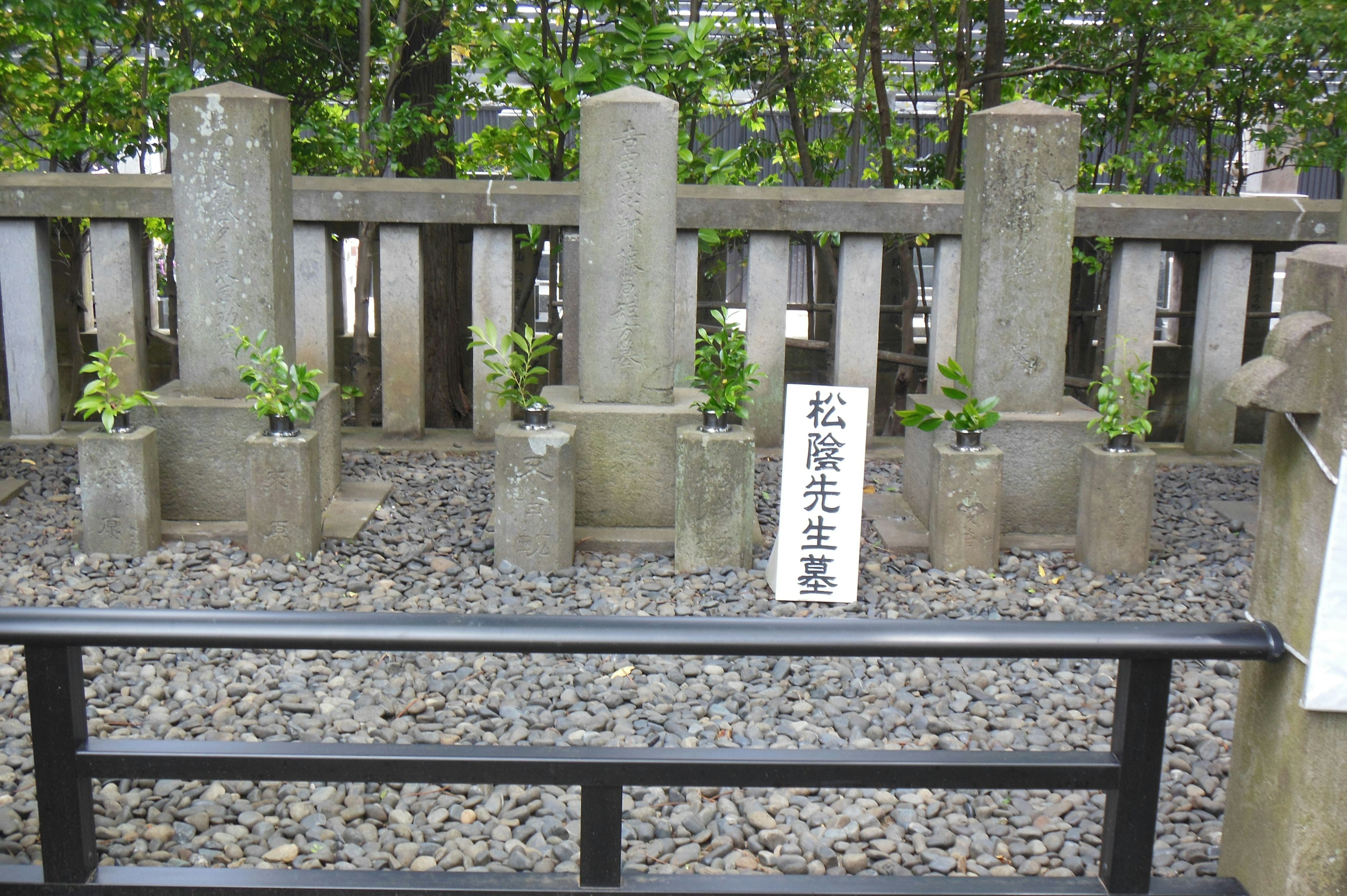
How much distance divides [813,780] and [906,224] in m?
4.48

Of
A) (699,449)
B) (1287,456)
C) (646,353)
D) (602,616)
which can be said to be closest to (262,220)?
(646,353)

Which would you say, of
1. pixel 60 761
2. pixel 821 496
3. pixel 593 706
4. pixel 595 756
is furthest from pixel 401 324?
pixel 595 756

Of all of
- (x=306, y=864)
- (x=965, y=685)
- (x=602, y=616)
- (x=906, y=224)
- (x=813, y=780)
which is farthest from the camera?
(x=906, y=224)

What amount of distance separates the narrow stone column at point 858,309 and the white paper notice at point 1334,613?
4167 millimetres

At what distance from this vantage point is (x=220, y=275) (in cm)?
498

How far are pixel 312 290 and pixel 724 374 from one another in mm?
2404

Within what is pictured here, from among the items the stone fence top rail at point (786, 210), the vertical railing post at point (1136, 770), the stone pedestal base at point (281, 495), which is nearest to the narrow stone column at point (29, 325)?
the stone fence top rail at point (786, 210)

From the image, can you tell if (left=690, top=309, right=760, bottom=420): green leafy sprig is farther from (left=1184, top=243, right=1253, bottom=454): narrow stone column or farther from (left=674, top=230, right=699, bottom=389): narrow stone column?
(left=1184, top=243, right=1253, bottom=454): narrow stone column

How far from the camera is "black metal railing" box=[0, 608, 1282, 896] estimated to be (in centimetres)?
182

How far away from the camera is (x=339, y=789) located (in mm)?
3137

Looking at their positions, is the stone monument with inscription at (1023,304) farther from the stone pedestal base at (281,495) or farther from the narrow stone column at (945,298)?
the stone pedestal base at (281,495)

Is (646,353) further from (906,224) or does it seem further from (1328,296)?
(1328,296)

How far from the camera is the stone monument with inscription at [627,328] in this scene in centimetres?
490

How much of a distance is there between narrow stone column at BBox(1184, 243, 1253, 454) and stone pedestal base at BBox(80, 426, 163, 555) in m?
4.89
